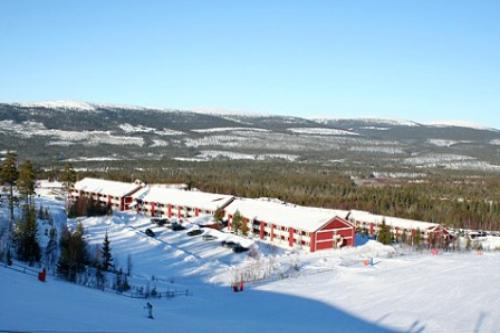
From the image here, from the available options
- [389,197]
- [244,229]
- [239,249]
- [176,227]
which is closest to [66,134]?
[389,197]

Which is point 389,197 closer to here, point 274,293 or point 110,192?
point 110,192

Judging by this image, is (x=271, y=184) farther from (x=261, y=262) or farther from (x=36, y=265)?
(x=36, y=265)

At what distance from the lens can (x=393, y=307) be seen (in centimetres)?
2192

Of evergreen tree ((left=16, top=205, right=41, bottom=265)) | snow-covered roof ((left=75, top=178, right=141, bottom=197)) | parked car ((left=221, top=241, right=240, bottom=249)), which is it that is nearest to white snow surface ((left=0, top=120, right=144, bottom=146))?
snow-covered roof ((left=75, top=178, right=141, bottom=197))

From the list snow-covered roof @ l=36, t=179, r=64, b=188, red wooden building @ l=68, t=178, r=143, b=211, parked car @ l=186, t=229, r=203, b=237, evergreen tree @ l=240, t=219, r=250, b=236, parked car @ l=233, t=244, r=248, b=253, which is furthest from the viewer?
snow-covered roof @ l=36, t=179, r=64, b=188

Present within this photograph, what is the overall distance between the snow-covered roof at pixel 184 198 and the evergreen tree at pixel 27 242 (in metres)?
22.1

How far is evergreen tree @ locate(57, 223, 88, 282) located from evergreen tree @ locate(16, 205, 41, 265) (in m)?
1.35

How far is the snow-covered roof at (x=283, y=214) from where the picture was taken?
39.6 m

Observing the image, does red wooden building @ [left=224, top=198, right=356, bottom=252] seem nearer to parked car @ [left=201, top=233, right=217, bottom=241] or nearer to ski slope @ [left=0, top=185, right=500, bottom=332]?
ski slope @ [left=0, top=185, right=500, bottom=332]

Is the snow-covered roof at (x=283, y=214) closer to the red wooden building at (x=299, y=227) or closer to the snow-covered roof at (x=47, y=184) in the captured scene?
the red wooden building at (x=299, y=227)

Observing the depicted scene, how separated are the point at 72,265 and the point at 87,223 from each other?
2029cm

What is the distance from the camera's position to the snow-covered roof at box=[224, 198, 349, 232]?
39562 mm

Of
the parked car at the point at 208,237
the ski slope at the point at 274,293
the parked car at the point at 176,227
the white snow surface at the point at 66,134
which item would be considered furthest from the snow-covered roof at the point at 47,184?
the white snow surface at the point at 66,134

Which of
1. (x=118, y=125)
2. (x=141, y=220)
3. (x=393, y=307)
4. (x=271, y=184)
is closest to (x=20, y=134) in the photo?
(x=118, y=125)
